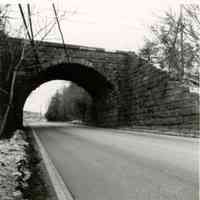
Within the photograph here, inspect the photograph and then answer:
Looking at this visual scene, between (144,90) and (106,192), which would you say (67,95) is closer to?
(144,90)

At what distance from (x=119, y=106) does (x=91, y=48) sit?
5.10 m

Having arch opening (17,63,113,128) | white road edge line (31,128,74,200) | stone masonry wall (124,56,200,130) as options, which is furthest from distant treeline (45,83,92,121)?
white road edge line (31,128,74,200)

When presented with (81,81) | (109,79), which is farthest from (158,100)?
(81,81)

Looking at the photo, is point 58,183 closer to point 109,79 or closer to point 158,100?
point 158,100

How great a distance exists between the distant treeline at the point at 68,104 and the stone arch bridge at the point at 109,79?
14551mm

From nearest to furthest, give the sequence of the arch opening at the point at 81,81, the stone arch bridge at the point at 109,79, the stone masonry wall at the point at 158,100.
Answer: the stone masonry wall at the point at 158,100, the stone arch bridge at the point at 109,79, the arch opening at the point at 81,81

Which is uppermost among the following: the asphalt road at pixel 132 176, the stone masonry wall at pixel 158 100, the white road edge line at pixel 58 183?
the stone masonry wall at pixel 158 100

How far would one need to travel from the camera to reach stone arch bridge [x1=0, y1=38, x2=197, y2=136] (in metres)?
18.0

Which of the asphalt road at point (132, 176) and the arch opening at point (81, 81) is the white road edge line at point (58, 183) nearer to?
the asphalt road at point (132, 176)

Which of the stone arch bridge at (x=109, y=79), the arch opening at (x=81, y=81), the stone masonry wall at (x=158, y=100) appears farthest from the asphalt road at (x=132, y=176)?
the arch opening at (x=81, y=81)

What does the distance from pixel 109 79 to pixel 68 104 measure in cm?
2825

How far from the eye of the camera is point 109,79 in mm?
23156

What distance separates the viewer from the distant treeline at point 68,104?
41031mm

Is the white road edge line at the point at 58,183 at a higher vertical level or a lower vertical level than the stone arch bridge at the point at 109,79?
lower
